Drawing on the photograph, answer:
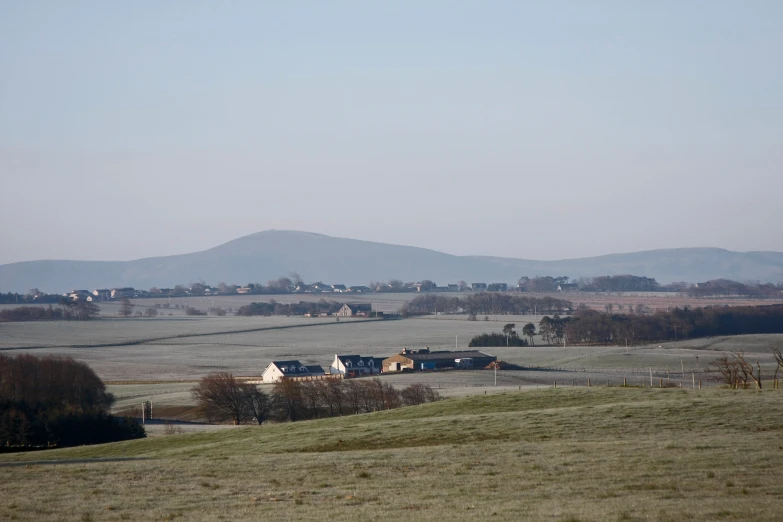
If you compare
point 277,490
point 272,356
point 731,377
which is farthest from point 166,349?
point 277,490

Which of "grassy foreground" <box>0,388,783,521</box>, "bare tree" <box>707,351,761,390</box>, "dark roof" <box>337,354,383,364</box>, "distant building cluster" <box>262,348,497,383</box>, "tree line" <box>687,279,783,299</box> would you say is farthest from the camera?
"tree line" <box>687,279,783,299</box>

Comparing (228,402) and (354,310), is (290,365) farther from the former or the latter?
(354,310)

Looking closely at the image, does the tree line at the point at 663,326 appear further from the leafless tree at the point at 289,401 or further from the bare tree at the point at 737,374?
the leafless tree at the point at 289,401

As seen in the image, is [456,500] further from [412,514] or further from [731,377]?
[731,377]

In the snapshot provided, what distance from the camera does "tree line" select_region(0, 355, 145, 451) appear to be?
1496 inches

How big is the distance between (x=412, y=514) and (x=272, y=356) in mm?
74723

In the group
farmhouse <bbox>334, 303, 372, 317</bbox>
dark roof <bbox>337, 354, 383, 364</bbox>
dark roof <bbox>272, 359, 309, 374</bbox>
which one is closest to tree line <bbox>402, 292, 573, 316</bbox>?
farmhouse <bbox>334, 303, 372, 317</bbox>

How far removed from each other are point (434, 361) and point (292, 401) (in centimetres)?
2965

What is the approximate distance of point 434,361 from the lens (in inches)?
3108

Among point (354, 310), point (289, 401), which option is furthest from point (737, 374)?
point (354, 310)

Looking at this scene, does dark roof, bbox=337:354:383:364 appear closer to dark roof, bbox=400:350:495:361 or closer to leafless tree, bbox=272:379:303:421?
dark roof, bbox=400:350:495:361

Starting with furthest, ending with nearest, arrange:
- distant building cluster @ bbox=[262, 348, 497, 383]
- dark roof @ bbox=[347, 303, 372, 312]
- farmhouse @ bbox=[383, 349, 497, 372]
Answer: dark roof @ bbox=[347, 303, 372, 312]
farmhouse @ bbox=[383, 349, 497, 372]
distant building cluster @ bbox=[262, 348, 497, 383]

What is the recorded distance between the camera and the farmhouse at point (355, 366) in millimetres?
76000

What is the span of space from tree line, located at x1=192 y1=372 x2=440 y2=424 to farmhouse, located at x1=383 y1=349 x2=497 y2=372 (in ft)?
80.3
